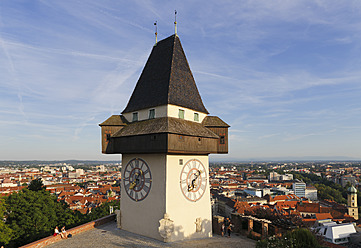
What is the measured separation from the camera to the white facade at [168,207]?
13258 mm

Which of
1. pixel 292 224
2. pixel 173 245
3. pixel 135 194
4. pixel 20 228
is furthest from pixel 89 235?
pixel 20 228

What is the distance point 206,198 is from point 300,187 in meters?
118

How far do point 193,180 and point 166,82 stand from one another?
20.0ft

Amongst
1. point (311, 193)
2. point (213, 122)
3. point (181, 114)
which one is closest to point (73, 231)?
point (181, 114)

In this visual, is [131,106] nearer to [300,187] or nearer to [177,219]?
[177,219]

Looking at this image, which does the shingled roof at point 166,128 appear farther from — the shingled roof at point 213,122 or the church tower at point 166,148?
the shingled roof at point 213,122

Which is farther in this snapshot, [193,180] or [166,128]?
[193,180]

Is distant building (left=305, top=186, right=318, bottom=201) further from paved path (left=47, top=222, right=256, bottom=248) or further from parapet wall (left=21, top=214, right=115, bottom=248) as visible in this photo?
parapet wall (left=21, top=214, right=115, bottom=248)

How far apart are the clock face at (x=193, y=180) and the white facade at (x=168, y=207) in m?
0.23

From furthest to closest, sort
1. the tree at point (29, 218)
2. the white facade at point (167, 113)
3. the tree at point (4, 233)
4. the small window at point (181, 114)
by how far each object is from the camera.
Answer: the tree at point (29, 218), the tree at point (4, 233), the small window at point (181, 114), the white facade at point (167, 113)

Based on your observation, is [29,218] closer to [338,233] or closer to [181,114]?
[181,114]

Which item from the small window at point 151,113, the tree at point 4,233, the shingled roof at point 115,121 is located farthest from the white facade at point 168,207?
the tree at point 4,233

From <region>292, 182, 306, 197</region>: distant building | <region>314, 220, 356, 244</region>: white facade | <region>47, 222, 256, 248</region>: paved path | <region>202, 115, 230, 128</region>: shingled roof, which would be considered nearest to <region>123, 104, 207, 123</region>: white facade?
<region>202, 115, 230, 128</region>: shingled roof

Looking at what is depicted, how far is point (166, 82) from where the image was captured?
1514cm
